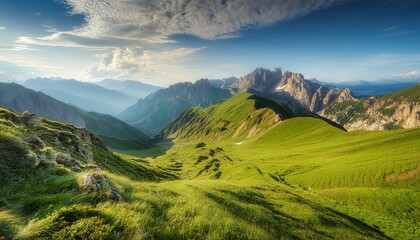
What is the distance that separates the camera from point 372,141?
99.4 meters

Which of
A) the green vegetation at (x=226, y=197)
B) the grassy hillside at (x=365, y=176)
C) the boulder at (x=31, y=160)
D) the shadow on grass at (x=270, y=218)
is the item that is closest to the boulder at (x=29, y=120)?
the green vegetation at (x=226, y=197)

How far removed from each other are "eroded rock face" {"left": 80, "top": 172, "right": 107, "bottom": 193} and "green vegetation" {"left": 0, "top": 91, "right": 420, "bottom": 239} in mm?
371

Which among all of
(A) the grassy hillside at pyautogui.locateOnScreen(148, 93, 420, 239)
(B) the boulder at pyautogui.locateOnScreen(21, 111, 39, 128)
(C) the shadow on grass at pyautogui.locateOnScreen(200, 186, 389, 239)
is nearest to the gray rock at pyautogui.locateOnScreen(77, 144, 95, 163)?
(B) the boulder at pyautogui.locateOnScreen(21, 111, 39, 128)

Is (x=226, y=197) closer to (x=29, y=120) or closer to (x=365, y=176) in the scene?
(x=29, y=120)

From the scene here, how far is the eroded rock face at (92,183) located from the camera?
13.6 meters

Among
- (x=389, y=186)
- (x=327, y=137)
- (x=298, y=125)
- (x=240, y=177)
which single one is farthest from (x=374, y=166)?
(x=298, y=125)

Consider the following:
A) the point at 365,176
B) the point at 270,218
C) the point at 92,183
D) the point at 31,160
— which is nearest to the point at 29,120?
the point at 31,160

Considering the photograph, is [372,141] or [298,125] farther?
[298,125]

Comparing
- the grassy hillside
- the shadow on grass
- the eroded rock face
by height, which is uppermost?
the eroded rock face

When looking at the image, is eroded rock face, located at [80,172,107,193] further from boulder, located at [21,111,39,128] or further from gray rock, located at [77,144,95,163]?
boulder, located at [21,111,39,128]

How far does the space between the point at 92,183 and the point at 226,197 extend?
1752 centimetres

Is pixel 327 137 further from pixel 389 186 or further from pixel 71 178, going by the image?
pixel 71 178

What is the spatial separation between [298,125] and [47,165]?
172 metres

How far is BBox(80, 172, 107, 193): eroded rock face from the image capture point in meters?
13.6
